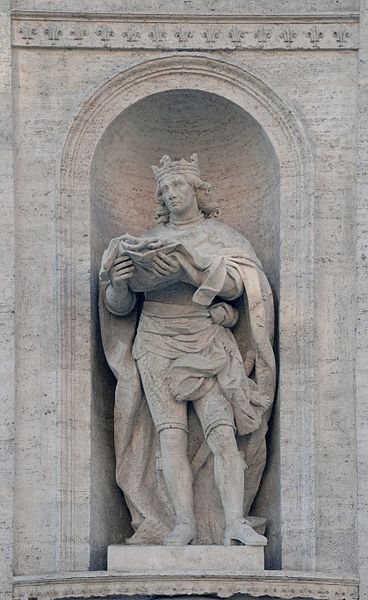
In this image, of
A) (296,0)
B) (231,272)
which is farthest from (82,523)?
(296,0)

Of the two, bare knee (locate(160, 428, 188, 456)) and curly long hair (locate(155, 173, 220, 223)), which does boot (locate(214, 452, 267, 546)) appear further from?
curly long hair (locate(155, 173, 220, 223))

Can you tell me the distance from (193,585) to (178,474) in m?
0.97

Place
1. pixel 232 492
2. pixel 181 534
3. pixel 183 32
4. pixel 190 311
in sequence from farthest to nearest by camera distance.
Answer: pixel 183 32 → pixel 190 311 → pixel 232 492 → pixel 181 534

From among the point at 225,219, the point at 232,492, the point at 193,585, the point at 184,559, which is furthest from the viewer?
the point at 225,219

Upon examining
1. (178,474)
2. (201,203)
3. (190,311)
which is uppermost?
(201,203)

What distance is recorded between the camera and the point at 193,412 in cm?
2164

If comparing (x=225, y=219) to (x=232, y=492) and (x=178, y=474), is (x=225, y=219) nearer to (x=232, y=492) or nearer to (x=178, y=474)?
(x=178, y=474)

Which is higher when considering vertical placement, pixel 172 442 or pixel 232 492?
pixel 172 442

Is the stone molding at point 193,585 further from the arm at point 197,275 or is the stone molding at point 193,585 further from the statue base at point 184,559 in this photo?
the arm at point 197,275

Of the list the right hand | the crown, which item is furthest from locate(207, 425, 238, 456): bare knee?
the crown

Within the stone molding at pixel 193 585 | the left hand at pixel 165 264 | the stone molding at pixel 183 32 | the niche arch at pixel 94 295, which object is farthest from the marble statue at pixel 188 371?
the stone molding at pixel 183 32

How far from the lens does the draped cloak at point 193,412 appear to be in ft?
70.4

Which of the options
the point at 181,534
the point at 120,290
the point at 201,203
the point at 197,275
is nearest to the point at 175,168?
the point at 201,203

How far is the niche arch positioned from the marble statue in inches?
6.4
